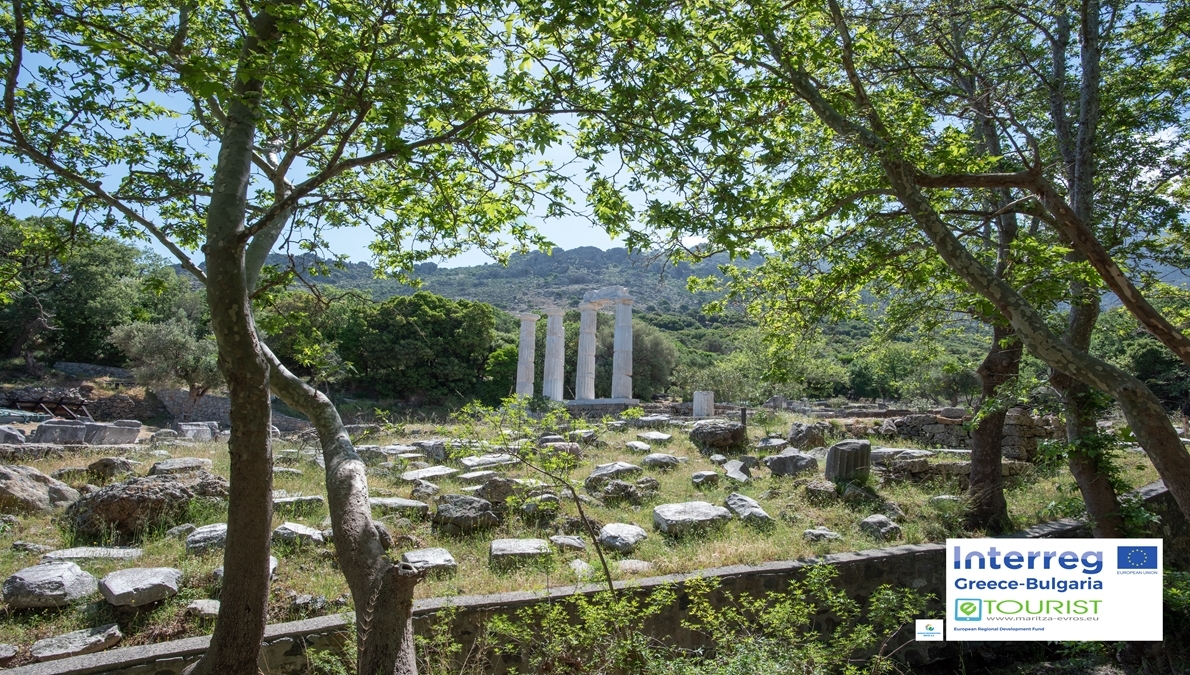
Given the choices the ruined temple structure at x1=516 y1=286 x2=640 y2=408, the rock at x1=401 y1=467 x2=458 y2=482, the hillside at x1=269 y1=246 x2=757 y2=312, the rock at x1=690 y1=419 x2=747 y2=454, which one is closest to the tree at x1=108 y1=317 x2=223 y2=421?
the ruined temple structure at x1=516 y1=286 x2=640 y2=408

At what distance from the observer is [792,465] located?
1068 cm

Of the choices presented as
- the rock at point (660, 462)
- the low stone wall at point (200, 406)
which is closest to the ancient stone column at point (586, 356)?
the low stone wall at point (200, 406)

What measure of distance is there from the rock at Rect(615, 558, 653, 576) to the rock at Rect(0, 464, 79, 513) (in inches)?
260

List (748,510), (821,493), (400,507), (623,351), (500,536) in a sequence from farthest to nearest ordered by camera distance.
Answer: (623,351) → (821,493) → (748,510) → (400,507) → (500,536)

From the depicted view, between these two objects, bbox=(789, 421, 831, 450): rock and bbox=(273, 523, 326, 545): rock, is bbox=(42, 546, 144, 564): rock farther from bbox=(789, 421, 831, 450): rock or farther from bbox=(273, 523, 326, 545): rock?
bbox=(789, 421, 831, 450): rock

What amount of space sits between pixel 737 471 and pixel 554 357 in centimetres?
2183

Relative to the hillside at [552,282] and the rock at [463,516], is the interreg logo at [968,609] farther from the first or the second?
the hillside at [552,282]

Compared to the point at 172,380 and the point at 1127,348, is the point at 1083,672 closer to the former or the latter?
the point at 172,380

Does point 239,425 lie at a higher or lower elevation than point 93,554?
higher

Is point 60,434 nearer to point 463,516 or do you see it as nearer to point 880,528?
point 463,516

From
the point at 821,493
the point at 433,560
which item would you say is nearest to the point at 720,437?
the point at 821,493

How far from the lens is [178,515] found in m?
6.92

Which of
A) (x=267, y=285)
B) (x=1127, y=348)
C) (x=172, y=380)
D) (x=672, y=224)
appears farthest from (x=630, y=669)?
(x=1127, y=348)

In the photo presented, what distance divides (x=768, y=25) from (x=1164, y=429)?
389cm
